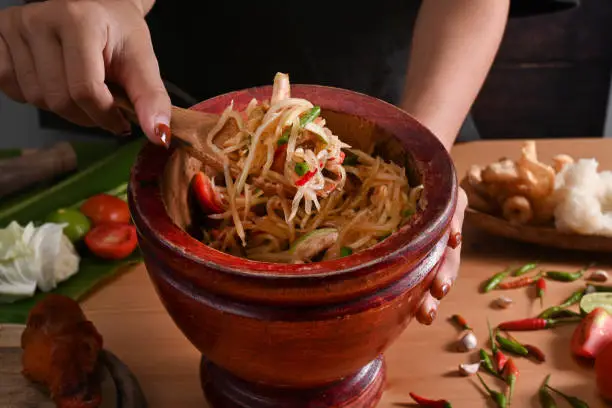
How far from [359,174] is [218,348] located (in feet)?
1.27

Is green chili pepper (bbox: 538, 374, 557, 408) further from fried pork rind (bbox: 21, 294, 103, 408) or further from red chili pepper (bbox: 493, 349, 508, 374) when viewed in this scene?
fried pork rind (bbox: 21, 294, 103, 408)

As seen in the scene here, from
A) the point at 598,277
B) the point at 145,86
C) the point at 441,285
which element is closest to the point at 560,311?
the point at 598,277

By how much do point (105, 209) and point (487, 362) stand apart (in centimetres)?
91

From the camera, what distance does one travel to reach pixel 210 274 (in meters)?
0.93

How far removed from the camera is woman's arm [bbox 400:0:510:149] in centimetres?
160

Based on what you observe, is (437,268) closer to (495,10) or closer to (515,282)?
(515,282)

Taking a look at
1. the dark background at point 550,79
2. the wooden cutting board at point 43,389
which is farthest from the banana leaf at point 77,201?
the dark background at point 550,79

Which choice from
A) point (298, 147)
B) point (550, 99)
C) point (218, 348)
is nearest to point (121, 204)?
point (298, 147)

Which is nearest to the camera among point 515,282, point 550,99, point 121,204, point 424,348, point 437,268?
point 437,268

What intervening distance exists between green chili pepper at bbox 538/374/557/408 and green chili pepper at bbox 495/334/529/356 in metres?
0.08

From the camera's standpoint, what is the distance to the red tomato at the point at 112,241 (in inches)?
60.7

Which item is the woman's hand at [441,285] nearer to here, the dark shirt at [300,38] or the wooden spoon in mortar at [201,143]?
the wooden spoon in mortar at [201,143]

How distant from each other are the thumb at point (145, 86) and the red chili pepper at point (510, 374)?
690 mm

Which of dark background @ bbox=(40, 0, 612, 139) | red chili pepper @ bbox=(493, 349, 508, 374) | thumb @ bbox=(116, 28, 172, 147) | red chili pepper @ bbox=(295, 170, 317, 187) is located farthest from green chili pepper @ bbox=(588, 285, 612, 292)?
dark background @ bbox=(40, 0, 612, 139)
